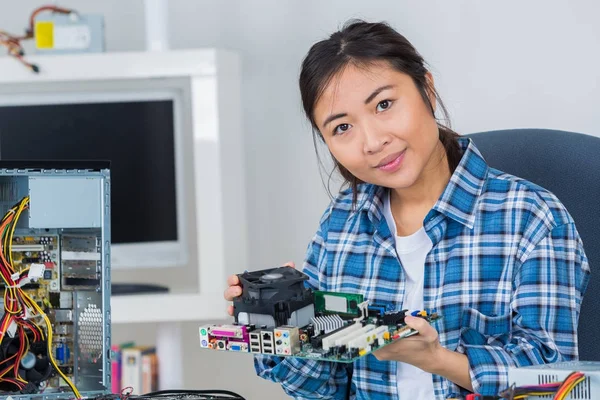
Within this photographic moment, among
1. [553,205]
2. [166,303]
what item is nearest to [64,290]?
[553,205]

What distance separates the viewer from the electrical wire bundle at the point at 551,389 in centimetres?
71

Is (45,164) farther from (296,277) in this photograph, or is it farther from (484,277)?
(484,277)

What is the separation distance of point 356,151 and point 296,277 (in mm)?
292

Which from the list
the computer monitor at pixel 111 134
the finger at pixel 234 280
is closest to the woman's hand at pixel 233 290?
the finger at pixel 234 280

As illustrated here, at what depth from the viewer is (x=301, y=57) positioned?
2.40m

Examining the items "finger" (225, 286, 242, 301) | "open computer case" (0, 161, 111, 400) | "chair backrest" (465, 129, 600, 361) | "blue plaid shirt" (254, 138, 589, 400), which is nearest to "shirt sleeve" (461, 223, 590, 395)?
"blue plaid shirt" (254, 138, 589, 400)

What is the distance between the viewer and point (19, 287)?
1.03 meters

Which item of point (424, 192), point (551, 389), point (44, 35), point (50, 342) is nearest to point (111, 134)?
point (44, 35)

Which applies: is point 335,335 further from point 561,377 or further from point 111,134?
point 111,134

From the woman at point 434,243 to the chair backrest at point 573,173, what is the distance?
0.30ft

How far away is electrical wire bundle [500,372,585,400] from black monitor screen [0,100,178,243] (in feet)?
5.46

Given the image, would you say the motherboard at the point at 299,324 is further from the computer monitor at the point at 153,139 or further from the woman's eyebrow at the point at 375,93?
the computer monitor at the point at 153,139

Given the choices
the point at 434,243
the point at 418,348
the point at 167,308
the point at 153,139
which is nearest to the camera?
the point at 418,348

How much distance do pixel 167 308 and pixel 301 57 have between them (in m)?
0.86
